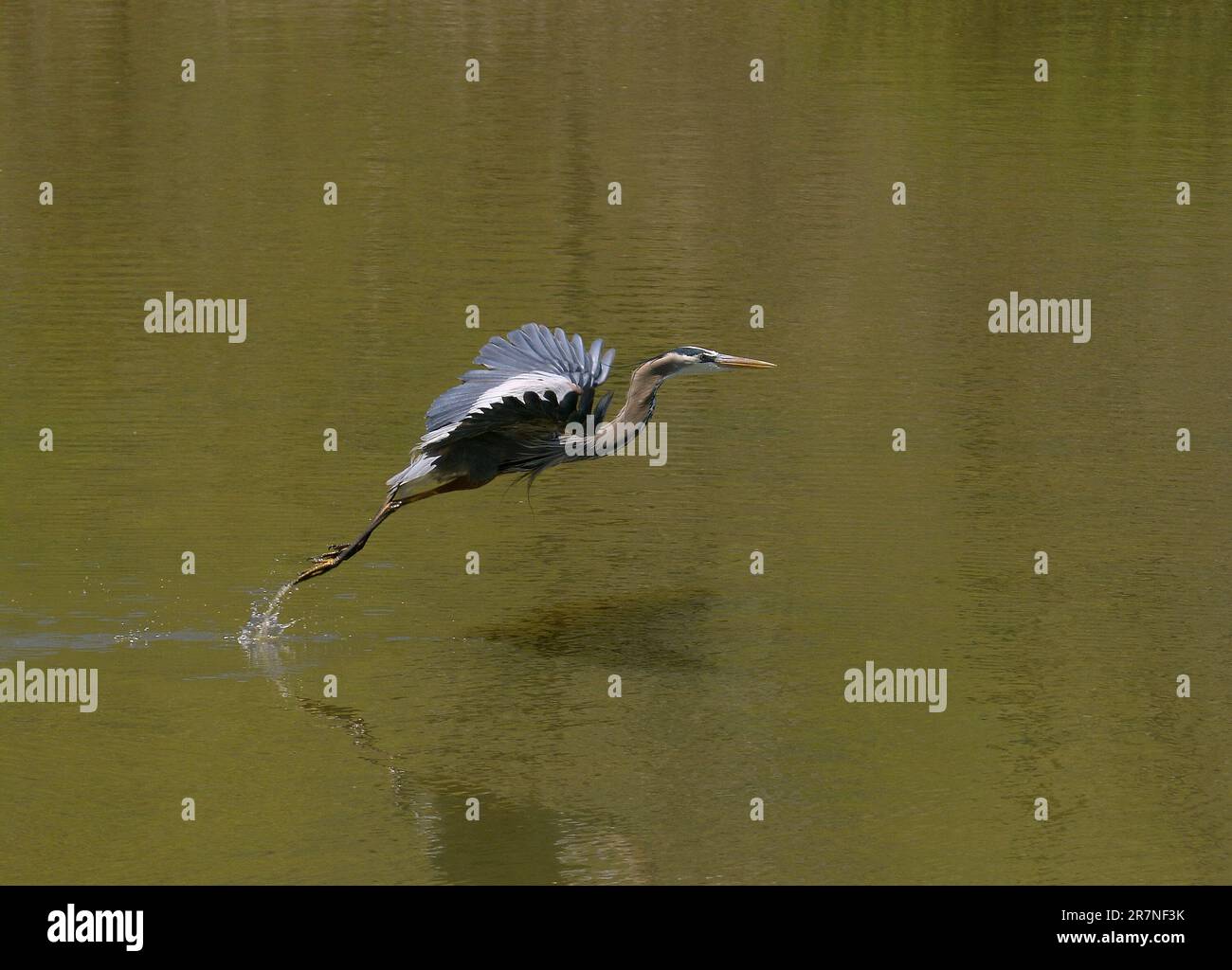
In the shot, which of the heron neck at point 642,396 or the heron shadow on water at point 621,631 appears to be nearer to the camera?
the heron shadow on water at point 621,631

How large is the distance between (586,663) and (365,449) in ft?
12.4

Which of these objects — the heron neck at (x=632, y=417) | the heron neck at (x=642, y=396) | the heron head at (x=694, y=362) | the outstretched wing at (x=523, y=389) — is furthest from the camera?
the heron head at (x=694, y=362)

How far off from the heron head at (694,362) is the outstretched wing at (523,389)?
39 centimetres

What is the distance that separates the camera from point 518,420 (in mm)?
10039

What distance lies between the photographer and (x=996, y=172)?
21.8 meters

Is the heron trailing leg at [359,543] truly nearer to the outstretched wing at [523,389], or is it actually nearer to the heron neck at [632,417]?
the outstretched wing at [523,389]

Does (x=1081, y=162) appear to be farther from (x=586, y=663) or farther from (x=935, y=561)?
(x=586, y=663)

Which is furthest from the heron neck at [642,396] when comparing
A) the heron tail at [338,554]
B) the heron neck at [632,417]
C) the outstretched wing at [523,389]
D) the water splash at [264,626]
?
the water splash at [264,626]

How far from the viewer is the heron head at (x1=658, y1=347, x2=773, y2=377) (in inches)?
419

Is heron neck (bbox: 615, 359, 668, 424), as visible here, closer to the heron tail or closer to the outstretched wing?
the outstretched wing

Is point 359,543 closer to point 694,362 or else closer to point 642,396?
point 642,396

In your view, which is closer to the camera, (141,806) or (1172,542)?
(141,806)

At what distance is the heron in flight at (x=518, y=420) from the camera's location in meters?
10.0

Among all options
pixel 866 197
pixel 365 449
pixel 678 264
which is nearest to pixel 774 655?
pixel 365 449
